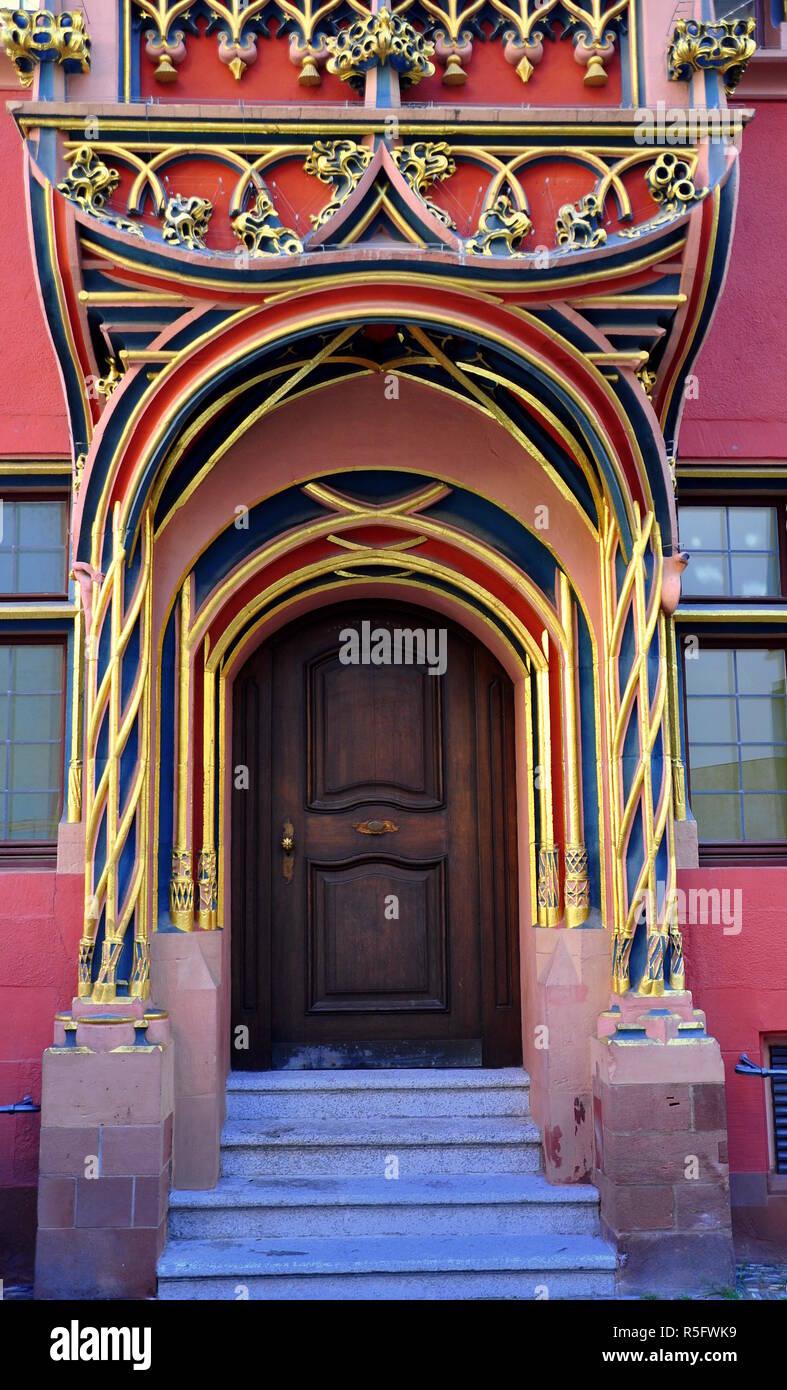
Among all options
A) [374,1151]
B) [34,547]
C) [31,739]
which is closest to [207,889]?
[31,739]

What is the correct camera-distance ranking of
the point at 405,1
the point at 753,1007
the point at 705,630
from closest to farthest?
the point at 405,1, the point at 753,1007, the point at 705,630

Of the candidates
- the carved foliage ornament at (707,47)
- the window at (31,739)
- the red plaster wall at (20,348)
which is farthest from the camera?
the red plaster wall at (20,348)

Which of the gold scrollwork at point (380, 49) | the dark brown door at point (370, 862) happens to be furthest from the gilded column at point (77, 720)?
the gold scrollwork at point (380, 49)

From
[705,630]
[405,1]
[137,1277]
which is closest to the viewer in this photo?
[137,1277]

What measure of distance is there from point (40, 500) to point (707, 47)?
3.46 m

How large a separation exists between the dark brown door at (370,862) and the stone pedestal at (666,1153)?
3.56 ft

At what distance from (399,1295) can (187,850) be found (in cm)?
195

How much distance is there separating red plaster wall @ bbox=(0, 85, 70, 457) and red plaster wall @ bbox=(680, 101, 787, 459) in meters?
2.95

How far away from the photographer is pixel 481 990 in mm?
6188

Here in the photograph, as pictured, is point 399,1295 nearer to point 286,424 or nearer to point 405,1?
point 286,424

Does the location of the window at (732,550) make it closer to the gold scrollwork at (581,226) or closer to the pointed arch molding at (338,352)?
the pointed arch molding at (338,352)

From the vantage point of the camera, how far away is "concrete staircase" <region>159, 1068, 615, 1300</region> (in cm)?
501

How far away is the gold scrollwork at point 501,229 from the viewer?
16.4 feet

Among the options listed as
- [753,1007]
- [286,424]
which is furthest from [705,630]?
[286,424]
